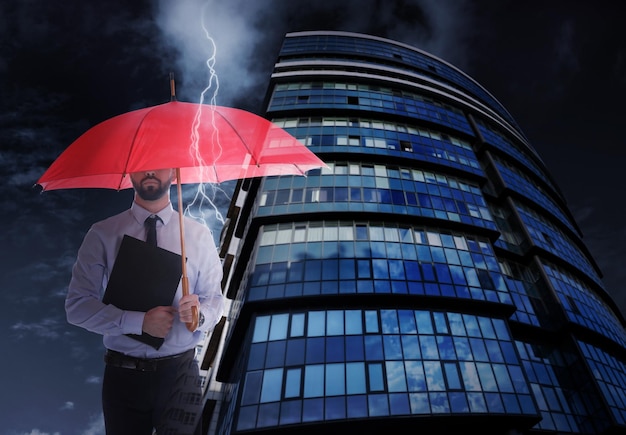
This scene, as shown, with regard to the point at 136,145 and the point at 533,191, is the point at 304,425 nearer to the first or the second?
the point at 136,145

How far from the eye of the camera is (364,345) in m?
19.1

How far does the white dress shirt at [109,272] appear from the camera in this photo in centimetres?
282

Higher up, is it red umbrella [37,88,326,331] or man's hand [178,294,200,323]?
red umbrella [37,88,326,331]

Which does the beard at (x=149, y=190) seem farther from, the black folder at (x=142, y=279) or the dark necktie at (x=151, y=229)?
the black folder at (x=142, y=279)

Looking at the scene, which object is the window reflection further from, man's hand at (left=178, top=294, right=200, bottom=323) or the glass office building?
man's hand at (left=178, top=294, right=200, bottom=323)

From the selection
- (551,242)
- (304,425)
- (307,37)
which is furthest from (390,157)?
(307,37)

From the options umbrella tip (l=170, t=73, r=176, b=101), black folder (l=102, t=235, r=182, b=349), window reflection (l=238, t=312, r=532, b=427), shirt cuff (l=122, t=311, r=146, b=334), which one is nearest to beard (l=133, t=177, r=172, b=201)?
black folder (l=102, t=235, r=182, b=349)

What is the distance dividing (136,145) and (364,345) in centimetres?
1764

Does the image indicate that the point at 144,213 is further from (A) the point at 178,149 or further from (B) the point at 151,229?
(A) the point at 178,149

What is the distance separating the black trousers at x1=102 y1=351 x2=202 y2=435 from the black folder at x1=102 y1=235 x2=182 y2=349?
0.26 metres

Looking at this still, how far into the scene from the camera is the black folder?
114 inches

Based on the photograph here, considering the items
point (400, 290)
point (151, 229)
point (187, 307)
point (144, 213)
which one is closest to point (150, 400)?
point (187, 307)

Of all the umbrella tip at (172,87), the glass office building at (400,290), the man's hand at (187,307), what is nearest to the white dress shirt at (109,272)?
the man's hand at (187,307)

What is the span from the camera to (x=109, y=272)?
302 centimetres
